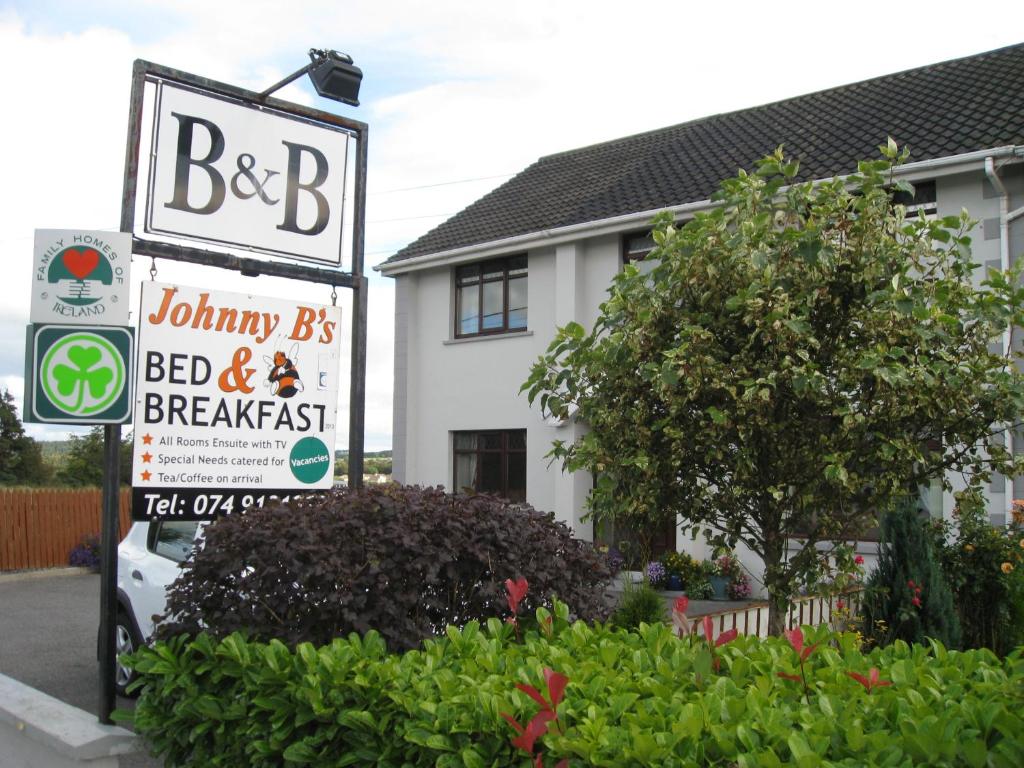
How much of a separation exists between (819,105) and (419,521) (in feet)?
49.6

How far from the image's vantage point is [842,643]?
12.9 feet

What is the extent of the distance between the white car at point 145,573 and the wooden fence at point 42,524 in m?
12.0

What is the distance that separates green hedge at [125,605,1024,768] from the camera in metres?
2.73

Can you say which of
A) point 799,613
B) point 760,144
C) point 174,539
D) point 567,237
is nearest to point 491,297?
point 567,237

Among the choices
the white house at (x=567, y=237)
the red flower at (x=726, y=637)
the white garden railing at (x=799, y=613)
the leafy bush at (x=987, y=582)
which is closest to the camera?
the red flower at (x=726, y=637)

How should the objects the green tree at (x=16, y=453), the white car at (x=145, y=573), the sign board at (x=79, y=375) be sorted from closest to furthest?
the sign board at (x=79, y=375), the white car at (x=145, y=573), the green tree at (x=16, y=453)

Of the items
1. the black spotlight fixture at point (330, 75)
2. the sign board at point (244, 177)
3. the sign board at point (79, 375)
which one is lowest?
the sign board at point (79, 375)

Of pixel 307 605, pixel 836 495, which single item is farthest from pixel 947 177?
pixel 307 605

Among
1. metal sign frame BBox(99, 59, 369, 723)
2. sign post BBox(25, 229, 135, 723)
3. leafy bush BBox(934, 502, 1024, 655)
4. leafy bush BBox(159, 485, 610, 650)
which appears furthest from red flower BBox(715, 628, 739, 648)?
leafy bush BBox(934, 502, 1024, 655)

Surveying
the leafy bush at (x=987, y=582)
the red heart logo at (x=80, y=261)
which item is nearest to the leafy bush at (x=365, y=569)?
the red heart logo at (x=80, y=261)

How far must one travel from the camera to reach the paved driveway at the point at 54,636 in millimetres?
8766

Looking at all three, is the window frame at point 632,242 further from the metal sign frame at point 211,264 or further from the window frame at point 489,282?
the metal sign frame at point 211,264

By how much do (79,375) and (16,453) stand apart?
3828 centimetres

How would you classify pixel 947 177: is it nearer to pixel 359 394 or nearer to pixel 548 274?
pixel 548 274
